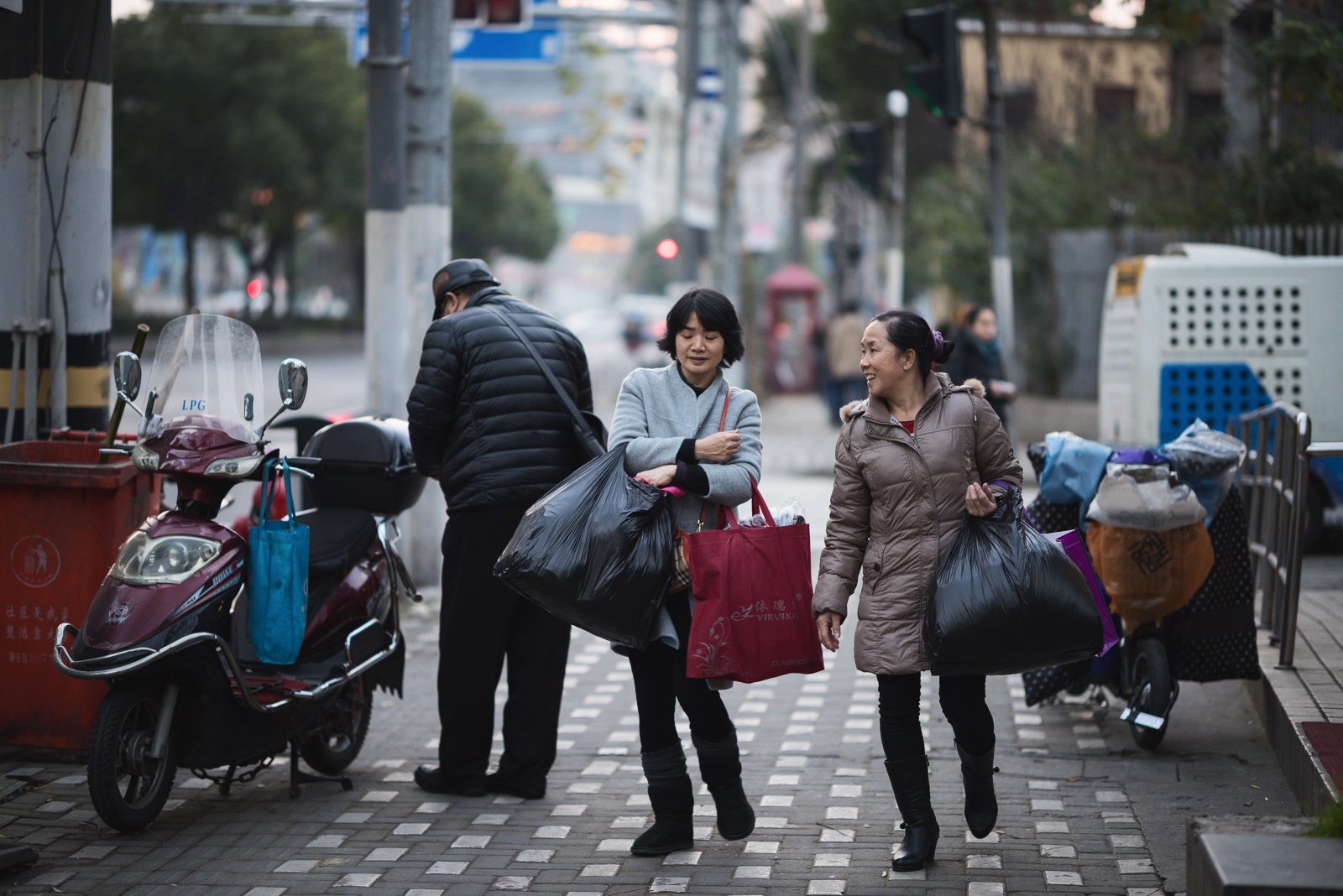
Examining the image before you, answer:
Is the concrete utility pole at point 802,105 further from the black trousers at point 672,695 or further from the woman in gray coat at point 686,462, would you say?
the black trousers at point 672,695

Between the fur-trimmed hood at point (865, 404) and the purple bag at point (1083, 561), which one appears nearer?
the fur-trimmed hood at point (865, 404)

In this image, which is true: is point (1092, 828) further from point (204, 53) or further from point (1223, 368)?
point (204, 53)

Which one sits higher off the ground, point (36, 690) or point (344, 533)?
point (344, 533)

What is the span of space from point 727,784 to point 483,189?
60.1 meters

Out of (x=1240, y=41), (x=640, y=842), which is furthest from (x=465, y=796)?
(x=1240, y=41)

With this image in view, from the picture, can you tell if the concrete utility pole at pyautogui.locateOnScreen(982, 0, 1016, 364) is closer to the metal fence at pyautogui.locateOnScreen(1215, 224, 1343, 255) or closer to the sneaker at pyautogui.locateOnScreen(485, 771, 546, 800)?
the metal fence at pyautogui.locateOnScreen(1215, 224, 1343, 255)

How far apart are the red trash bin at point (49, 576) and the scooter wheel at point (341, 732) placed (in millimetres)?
808

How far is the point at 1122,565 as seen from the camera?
602 centimetres

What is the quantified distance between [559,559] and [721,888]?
41.9 inches

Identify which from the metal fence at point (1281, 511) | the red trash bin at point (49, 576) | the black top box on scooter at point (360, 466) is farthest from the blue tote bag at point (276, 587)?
the metal fence at point (1281, 511)


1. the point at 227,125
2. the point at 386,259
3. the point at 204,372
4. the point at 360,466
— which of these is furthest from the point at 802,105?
the point at 204,372

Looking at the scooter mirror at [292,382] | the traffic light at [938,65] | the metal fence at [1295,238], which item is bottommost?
the scooter mirror at [292,382]

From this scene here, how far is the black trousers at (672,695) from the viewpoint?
478 centimetres

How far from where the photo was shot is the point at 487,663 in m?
5.69
